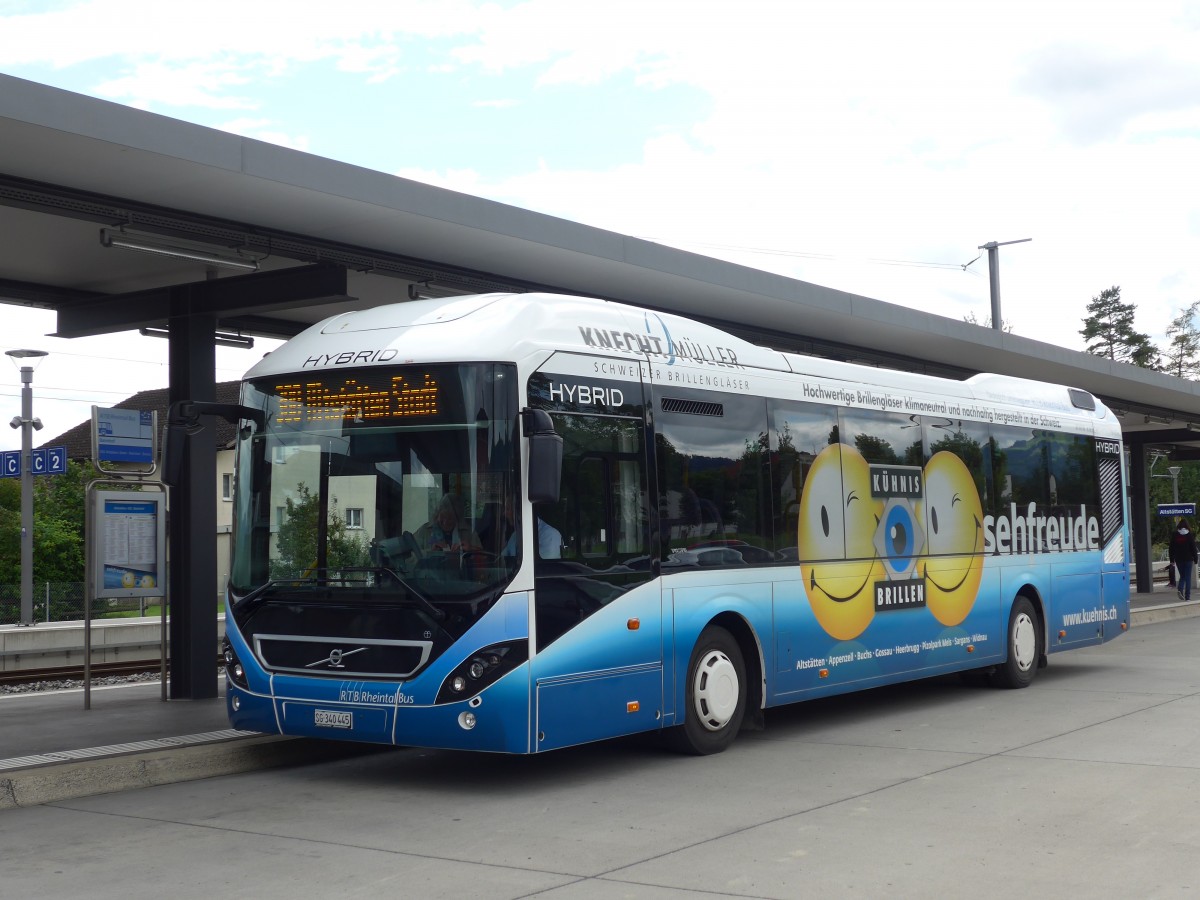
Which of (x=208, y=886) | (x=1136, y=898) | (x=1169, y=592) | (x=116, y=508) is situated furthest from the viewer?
(x=1169, y=592)

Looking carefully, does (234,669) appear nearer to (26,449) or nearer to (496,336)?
(496,336)

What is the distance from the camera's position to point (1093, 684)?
49.9 feet

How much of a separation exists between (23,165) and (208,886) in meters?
5.81

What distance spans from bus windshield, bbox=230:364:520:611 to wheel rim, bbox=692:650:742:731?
2.28 metres

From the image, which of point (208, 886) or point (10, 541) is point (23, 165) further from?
point (10, 541)

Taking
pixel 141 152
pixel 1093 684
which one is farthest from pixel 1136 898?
pixel 1093 684

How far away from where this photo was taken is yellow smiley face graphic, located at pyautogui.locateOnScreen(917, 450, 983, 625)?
1334 cm

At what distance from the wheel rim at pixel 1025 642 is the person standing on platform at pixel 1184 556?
17.8m

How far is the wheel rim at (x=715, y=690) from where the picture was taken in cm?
1022

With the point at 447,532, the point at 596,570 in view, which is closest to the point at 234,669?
the point at 447,532

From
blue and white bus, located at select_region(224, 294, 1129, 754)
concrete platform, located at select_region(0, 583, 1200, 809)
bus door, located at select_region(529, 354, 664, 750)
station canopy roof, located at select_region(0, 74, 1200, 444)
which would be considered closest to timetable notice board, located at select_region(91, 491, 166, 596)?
concrete platform, located at select_region(0, 583, 1200, 809)

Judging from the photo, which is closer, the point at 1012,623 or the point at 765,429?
the point at 765,429

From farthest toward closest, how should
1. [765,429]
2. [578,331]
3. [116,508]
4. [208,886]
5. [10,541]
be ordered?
[10,541] → [116,508] → [765,429] → [578,331] → [208,886]

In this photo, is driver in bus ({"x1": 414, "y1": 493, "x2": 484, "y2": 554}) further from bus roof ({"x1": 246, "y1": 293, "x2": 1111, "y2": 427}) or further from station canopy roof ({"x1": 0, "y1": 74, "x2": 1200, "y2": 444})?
station canopy roof ({"x1": 0, "y1": 74, "x2": 1200, "y2": 444})
